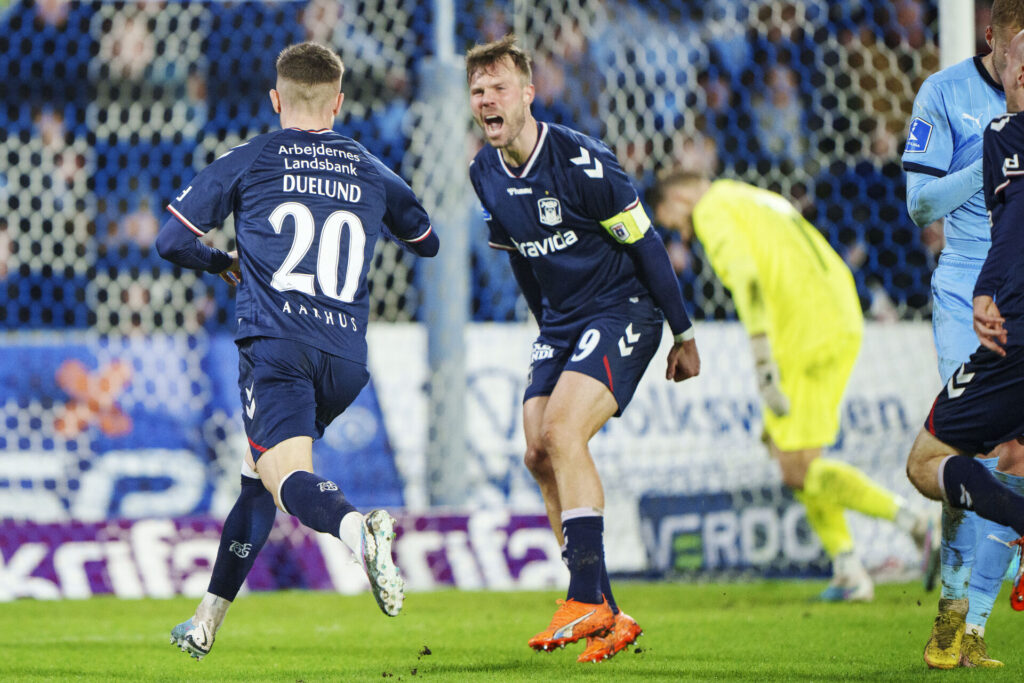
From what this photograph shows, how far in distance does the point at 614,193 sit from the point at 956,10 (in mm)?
3441

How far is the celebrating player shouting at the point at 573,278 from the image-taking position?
4.48 meters

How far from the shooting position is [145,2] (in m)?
9.44

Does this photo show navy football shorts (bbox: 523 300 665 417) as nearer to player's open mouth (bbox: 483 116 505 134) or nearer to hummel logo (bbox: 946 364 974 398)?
player's open mouth (bbox: 483 116 505 134)

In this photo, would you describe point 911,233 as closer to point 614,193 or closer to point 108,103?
point 614,193

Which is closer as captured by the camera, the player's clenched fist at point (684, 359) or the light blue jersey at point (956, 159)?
the light blue jersey at point (956, 159)

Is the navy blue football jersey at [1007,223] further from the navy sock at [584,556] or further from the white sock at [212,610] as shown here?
the white sock at [212,610]

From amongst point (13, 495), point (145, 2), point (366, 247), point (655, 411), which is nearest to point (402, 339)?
point (655, 411)

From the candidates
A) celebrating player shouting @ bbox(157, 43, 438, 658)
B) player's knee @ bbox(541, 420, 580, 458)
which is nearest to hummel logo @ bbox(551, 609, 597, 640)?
player's knee @ bbox(541, 420, 580, 458)

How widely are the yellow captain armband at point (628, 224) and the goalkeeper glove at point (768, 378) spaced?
7.94 feet

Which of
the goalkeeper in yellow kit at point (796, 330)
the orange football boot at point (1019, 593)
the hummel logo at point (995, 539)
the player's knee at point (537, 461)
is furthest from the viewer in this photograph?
the goalkeeper in yellow kit at point (796, 330)

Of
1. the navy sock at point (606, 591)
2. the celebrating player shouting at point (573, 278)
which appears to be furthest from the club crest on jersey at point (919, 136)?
the navy sock at point (606, 591)

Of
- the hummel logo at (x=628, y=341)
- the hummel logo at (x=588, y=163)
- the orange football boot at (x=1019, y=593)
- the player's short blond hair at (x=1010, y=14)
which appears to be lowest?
the orange football boot at (x=1019, y=593)

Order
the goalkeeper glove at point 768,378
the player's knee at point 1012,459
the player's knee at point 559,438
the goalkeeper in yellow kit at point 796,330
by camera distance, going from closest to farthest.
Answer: the player's knee at point 1012,459, the player's knee at point 559,438, the goalkeeper in yellow kit at point 796,330, the goalkeeper glove at point 768,378

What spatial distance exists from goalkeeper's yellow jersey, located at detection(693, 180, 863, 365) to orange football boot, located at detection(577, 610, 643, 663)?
3033 millimetres
